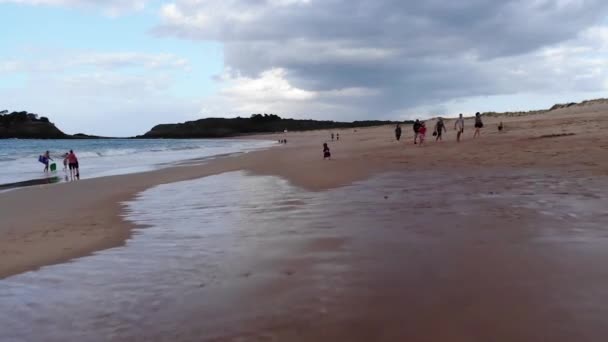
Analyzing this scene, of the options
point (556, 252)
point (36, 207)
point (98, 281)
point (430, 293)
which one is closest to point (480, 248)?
point (556, 252)

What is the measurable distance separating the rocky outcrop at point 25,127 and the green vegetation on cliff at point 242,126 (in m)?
38.8

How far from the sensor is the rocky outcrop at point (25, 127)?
14612cm

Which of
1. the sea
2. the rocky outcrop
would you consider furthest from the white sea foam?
the rocky outcrop

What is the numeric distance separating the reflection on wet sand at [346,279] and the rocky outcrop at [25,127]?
16272 centimetres

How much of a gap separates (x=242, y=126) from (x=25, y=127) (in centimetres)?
6789

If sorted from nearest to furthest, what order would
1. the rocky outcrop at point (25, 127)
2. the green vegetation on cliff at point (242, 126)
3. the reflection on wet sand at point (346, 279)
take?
the reflection on wet sand at point (346, 279) → the rocky outcrop at point (25, 127) → the green vegetation on cliff at point (242, 126)

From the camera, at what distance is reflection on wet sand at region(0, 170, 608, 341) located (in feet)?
11.2

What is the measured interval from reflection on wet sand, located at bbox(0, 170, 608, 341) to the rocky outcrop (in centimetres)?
16272

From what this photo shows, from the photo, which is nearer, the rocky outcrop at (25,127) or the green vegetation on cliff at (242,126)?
the rocky outcrop at (25,127)

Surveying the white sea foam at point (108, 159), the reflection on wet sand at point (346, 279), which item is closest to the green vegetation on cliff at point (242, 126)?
the white sea foam at point (108, 159)

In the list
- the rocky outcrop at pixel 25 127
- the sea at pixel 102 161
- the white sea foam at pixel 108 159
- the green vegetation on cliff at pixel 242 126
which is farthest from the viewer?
the green vegetation on cliff at pixel 242 126

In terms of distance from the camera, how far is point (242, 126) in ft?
561

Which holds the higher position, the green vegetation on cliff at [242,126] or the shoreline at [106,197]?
the green vegetation on cliff at [242,126]

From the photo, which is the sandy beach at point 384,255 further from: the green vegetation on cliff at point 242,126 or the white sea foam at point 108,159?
the green vegetation on cliff at point 242,126
